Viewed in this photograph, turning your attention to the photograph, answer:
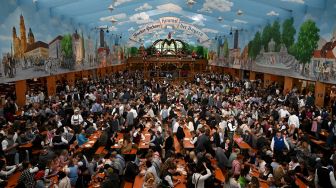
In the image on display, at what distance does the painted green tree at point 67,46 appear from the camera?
678 inches

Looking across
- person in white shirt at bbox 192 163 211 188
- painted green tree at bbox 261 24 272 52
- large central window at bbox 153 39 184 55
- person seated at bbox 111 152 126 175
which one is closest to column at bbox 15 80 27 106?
person seated at bbox 111 152 126 175

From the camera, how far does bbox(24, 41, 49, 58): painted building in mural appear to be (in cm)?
1330

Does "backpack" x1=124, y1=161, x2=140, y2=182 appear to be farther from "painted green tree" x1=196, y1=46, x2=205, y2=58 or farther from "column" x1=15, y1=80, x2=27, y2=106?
"painted green tree" x1=196, y1=46, x2=205, y2=58

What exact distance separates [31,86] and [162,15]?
11.6 meters

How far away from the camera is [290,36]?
1590 centimetres

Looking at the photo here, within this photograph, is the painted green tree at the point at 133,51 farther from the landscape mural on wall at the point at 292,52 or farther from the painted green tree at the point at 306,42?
the painted green tree at the point at 306,42

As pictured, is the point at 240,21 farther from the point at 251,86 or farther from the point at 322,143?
Answer: the point at 322,143

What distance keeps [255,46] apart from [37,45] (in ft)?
47.5

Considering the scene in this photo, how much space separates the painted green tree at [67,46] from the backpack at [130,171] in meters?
12.2

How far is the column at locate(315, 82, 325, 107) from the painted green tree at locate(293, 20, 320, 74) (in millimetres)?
1218

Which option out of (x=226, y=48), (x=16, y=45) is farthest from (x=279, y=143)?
(x=226, y=48)

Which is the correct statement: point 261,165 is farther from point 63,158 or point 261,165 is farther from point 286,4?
point 286,4

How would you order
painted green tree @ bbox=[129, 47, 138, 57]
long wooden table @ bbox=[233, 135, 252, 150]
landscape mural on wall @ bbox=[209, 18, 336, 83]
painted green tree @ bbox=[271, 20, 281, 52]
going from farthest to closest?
1. painted green tree @ bbox=[129, 47, 138, 57]
2. painted green tree @ bbox=[271, 20, 281, 52]
3. landscape mural on wall @ bbox=[209, 18, 336, 83]
4. long wooden table @ bbox=[233, 135, 252, 150]

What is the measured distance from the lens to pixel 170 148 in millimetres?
9086
